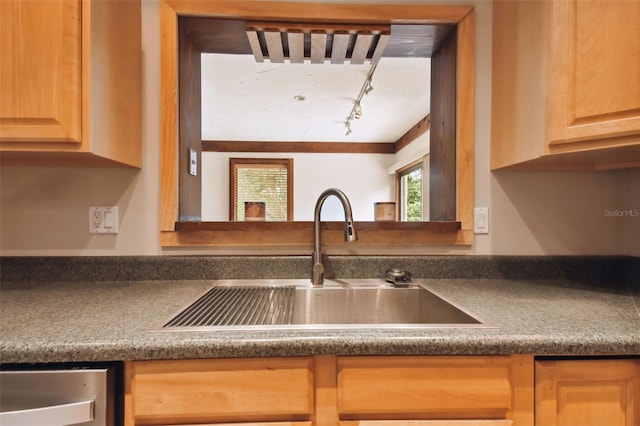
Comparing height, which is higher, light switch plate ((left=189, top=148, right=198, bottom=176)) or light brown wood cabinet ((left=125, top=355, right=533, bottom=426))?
light switch plate ((left=189, top=148, right=198, bottom=176))

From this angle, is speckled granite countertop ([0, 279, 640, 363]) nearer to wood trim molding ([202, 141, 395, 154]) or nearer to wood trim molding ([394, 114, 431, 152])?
wood trim molding ([394, 114, 431, 152])

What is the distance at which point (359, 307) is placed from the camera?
1.16 meters

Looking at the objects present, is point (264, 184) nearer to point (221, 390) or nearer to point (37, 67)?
point (37, 67)

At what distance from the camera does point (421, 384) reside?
674 mm

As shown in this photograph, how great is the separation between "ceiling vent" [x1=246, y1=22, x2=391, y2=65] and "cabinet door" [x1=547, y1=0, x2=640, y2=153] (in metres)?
0.61

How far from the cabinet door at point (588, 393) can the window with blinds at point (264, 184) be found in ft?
13.8

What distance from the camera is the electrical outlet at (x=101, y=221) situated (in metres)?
1.20

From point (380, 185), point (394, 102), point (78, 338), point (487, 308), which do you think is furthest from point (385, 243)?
point (380, 185)

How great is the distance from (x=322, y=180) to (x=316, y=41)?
3.64 m

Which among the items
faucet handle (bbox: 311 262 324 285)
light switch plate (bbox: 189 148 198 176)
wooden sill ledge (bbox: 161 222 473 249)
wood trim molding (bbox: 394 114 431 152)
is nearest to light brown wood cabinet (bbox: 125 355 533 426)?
faucet handle (bbox: 311 262 324 285)

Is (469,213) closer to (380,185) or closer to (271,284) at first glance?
(271,284)

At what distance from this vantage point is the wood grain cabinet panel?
0.67 metres

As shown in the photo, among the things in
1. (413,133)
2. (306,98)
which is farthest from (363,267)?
(413,133)

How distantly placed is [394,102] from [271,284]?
2421 mm
